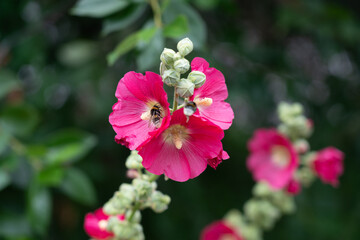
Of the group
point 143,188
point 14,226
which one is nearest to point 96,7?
point 143,188

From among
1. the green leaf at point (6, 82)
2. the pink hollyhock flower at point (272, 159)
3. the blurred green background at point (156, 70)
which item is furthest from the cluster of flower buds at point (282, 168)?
the green leaf at point (6, 82)

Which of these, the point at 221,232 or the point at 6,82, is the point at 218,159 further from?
the point at 6,82

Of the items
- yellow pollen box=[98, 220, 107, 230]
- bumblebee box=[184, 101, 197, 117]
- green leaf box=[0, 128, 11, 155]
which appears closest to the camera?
bumblebee box=[184, 101, 197, 117]

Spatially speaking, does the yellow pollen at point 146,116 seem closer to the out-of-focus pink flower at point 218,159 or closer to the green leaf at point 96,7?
the out-of-focus pink flower at point 218,159

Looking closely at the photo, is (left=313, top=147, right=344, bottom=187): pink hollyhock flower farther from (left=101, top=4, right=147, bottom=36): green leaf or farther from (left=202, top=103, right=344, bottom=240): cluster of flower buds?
(left=101, top=4, right=147, bottom=36): green leaf

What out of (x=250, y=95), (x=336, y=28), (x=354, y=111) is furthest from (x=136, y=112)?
(x=354, y=111)

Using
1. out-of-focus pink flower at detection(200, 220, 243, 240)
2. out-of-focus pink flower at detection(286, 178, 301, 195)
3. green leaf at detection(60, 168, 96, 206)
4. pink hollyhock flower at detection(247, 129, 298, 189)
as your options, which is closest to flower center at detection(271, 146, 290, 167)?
pink hollyhock flower at detection(247, 129, 298, 189)

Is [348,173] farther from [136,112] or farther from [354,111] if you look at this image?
[136,112]
